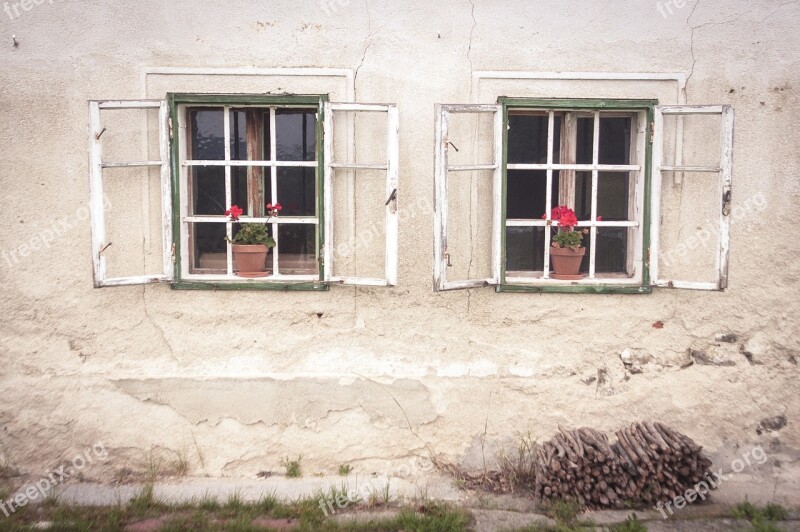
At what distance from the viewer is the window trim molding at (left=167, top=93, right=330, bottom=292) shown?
380 centimetres

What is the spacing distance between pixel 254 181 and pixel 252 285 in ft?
2.34

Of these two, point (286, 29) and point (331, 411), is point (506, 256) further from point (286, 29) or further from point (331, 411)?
point (286, 29)

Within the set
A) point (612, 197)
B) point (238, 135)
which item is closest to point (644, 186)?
point (612, 197)

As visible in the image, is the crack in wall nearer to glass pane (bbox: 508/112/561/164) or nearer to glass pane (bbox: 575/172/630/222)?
glass pane (bbox: 508/112/561/164)

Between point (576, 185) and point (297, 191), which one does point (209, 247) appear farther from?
point (576, 185)

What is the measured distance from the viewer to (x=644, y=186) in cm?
386

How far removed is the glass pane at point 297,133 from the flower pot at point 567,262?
173 cm

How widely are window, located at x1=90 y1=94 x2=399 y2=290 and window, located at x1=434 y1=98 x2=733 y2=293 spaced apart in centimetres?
49

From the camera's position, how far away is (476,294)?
3.97m

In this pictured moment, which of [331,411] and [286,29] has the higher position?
[286,29]

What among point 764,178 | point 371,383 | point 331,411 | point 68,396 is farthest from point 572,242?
point 68,396

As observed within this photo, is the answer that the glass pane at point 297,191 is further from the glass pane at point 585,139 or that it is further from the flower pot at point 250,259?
the glass pane at point 585,139

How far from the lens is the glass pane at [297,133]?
4.07 meters

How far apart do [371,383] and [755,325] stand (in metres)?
2.51
